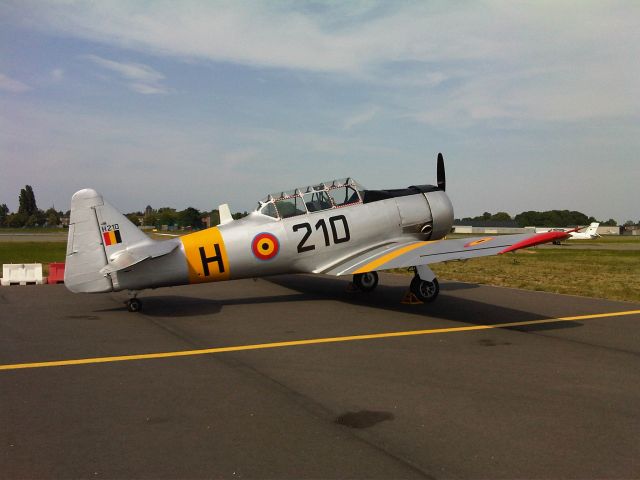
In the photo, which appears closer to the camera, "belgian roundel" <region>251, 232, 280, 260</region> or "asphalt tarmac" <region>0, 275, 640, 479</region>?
"asphalt tarmac" <region>0, 275, 640, 479</region>

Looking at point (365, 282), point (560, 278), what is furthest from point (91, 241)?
point (560, 278)

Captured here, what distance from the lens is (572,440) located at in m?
4.35

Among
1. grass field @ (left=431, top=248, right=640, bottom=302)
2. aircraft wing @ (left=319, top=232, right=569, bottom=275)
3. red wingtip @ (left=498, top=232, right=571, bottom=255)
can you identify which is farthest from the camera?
grass field @ (left=431, top=248, right=640, bottom=302)

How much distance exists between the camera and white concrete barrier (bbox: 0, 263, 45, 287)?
53.6ft

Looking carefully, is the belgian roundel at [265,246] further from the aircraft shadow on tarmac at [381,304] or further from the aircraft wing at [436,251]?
the aircraft shadow on tarmac at [381,304]

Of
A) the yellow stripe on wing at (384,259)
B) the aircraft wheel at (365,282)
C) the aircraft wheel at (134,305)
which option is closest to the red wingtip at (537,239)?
the yellow stripe on wing at (384,259)

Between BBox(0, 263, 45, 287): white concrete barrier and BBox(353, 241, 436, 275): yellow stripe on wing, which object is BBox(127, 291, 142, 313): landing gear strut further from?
BBox(0, 263, 45, 287): white concrete barrier

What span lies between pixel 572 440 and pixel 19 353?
7.32 m

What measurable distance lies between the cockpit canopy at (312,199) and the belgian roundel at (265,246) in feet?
2.07

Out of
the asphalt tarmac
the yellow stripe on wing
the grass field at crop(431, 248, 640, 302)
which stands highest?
the yellow stripe on wing

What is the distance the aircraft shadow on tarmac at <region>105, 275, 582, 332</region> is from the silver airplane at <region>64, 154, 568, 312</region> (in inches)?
23.1

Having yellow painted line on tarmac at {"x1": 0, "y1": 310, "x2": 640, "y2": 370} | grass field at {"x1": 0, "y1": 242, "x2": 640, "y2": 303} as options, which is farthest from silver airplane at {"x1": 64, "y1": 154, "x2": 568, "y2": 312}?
grass field at {"x1": 0, "y1": 242, "x2": 640, "y2": 303}

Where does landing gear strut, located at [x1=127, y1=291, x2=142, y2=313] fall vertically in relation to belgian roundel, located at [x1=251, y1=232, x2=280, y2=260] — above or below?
below

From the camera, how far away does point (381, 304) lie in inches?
480
